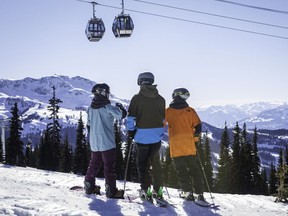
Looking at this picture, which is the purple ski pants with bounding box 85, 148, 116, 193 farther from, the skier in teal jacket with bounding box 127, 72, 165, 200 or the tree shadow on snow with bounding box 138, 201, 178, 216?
the tree shadow on snow with bounding box 138, 201, 178, 216

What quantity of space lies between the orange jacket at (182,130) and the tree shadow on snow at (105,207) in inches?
70.9

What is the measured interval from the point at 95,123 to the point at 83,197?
160cm

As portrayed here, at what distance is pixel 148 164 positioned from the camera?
758 centimetres

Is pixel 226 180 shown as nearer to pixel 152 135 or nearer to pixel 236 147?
pixel 236 147

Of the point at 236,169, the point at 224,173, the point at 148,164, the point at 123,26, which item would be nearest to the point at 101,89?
the point at 148,164

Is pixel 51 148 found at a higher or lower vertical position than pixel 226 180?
higher

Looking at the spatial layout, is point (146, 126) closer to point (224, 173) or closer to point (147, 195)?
point (147, 195)

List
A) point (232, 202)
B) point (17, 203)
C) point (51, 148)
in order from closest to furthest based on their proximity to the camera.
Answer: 1. point (17, 203)
2. point (232, 202)
3. point (51, 148)

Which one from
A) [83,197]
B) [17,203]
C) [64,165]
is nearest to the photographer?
[17,203]

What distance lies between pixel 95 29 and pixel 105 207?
40.6ft

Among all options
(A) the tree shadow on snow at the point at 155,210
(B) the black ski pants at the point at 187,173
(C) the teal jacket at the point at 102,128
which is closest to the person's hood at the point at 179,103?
(B) the black ski pants at the point at 187,173

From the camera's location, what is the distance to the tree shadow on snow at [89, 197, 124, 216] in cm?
623

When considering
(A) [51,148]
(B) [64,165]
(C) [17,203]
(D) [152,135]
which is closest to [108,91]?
(D) [152,135]

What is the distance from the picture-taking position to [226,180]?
180ft
